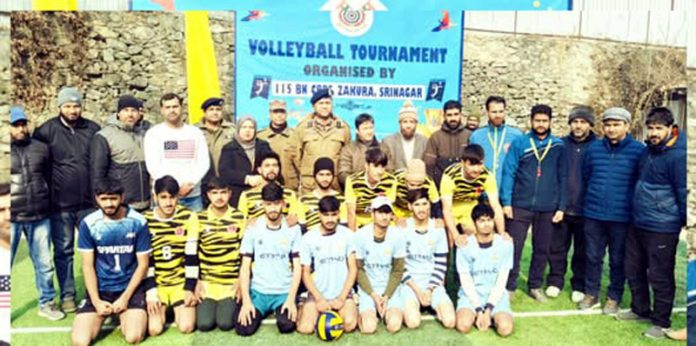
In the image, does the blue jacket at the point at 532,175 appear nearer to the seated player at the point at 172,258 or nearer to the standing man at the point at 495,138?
the standing man at the point at 495,138

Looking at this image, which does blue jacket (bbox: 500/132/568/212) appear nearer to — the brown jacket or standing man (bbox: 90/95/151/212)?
the brown jacket

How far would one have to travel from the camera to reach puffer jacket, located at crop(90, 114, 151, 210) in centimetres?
384

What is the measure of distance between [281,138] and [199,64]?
0.78 m

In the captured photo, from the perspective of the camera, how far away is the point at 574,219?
4215 millimetres

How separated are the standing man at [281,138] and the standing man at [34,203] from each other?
151 centimetres

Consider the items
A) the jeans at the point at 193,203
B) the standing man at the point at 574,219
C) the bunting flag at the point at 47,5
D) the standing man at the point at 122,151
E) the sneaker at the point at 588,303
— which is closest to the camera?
the standing man at the point at 122,151

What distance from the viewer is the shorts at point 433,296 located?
394cm

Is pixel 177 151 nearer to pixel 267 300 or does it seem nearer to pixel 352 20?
pixel 267 300

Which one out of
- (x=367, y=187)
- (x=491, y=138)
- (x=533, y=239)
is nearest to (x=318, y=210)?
(x=367, y=187)

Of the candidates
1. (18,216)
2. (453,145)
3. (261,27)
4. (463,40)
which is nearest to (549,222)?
(453,145)

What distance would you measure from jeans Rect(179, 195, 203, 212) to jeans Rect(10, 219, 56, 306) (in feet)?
3.17

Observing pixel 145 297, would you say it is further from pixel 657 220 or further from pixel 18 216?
pixel 657 220

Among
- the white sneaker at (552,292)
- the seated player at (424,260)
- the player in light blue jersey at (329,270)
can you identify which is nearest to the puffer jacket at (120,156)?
the player in light blue jersey at (329,270)

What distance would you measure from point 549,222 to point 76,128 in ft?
11.1
